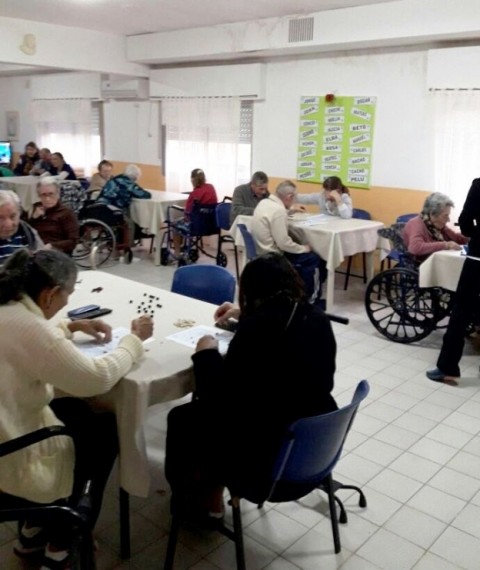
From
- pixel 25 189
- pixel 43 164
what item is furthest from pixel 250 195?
pixel 43 164

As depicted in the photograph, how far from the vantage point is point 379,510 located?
7.46ft

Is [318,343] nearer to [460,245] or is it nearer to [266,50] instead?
[460,245]

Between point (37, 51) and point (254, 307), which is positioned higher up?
point (37, 51)

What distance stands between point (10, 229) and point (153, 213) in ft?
10.6

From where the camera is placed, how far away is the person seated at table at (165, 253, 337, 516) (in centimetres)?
160

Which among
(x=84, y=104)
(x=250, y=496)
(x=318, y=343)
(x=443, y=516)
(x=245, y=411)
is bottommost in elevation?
(x=443, y=516)

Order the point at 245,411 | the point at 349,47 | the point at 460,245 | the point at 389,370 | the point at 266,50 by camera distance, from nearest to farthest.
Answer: the point at 245,411, the point at 389,370, the point at 460,245, the point at 349,47, the point at 266,50

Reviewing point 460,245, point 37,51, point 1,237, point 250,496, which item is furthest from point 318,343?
point 37,51

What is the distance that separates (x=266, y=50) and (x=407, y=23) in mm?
1635

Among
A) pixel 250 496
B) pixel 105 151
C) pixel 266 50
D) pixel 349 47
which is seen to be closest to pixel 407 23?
pixel 349 47

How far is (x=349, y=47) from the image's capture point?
18.9ft

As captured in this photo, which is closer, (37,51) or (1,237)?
(1,237)

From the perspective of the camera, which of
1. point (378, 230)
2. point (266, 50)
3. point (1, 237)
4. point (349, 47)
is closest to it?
point (1, 237)

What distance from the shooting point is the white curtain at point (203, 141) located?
7.16 metres
